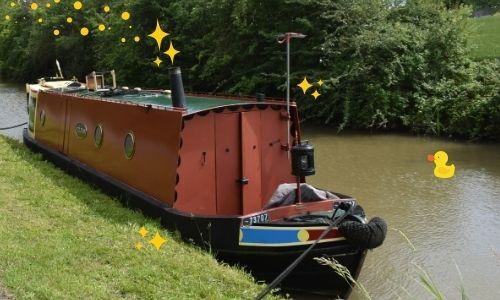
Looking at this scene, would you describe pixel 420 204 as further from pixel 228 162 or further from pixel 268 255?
pixel 268 255

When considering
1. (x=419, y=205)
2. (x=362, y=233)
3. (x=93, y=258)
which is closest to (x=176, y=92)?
(x=93, y=258)

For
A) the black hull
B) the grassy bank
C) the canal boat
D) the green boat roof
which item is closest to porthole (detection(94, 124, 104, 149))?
the canal boat

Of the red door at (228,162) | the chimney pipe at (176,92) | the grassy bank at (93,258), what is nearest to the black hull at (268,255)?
the grassy bank at (93,258)

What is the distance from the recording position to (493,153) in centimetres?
1350

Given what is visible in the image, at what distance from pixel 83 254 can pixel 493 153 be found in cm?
1099

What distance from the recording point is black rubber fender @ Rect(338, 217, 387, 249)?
563cm

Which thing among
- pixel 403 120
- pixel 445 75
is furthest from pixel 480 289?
pixel 445 75

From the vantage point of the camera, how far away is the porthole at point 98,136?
847 cm

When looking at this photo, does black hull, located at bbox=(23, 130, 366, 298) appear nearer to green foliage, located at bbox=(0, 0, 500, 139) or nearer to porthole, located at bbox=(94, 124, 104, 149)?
porthole, located at bbox=(94, 124, 104, 149)

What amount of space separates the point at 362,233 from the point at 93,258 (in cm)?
256

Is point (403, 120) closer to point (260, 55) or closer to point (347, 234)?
point (260, 55)

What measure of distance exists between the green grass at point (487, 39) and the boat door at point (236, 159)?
13054 millimetres

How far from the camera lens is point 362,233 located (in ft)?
18.5

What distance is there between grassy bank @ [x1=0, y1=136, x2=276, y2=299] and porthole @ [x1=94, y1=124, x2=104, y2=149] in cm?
118
